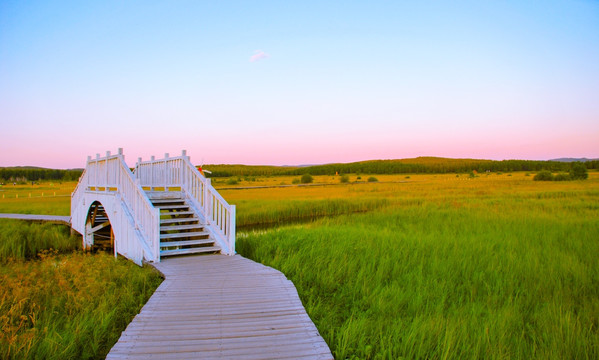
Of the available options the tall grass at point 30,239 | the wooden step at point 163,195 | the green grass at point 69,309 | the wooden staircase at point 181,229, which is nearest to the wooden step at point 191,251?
the wooden staircase at point 181,229

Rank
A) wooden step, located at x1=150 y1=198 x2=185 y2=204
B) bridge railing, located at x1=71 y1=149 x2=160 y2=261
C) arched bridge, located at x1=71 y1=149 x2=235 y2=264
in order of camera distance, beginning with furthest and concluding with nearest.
Answer: wooden step, located at x1=150 y1=198 x2=185 y2=204 < arched bridge, located at x1=71 y1=149 x2=235 y2=264 < bridge railing, located at x1=71 y1=149 x2=160 y2=261

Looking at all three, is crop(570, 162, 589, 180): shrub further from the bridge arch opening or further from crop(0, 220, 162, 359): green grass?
crop(0, 220, 162, 359): green grass

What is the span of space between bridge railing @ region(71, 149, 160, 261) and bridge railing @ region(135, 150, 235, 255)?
661 millimetres

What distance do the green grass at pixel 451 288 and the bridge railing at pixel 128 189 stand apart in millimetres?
2708

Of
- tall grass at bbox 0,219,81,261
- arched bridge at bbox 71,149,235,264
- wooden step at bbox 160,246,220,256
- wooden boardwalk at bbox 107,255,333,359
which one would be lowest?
tall grass at bbox 0,219,81,261

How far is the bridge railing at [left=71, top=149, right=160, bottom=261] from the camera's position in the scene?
8.83 metres

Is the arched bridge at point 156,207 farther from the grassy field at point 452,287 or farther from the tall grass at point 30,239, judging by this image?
the tall grass at point 30,239

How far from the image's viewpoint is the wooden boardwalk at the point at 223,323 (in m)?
3.95

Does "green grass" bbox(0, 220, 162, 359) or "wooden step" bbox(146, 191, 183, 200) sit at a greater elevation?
"wooden step" bbox(146, 191, 183, 200)

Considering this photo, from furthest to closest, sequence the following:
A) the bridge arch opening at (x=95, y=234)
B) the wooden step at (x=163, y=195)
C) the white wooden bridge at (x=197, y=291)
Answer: the bridge arch opening at (x=95, y=234) < the wooden step at (x=163, y=195) < the white wooden bridge at (x=197, y=291)

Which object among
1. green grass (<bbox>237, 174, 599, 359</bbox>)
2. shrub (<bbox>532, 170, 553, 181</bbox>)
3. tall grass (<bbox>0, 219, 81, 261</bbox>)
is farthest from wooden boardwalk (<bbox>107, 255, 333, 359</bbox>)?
→ shrub (<bbox>532, 170, 553, 181</bbox>)

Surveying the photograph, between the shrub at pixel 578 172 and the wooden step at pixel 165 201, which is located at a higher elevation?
the shrub at pixel 578 172

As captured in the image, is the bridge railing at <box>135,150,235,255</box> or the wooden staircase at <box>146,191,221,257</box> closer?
the wooden staircase at <box>146,191,221,257</box>

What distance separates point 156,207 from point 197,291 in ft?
15.2
